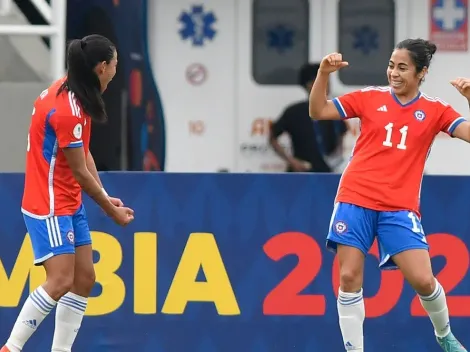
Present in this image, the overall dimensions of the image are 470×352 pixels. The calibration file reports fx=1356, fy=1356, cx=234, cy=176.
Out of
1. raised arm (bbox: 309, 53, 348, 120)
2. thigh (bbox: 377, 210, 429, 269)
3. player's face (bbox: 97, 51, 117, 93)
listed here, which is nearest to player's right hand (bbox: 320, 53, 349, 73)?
raised arm (bbox: 309, 53, 348, 120)

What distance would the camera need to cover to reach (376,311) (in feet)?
26.9

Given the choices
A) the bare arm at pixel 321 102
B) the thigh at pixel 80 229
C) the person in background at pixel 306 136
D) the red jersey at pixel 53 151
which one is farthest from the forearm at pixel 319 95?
the person in background at pixel 306 136

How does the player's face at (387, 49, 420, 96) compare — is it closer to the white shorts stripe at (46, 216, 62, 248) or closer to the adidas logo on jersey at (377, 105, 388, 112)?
the adidas logo on jersey at (377, 105, 388, 112)

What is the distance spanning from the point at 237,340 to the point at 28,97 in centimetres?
252

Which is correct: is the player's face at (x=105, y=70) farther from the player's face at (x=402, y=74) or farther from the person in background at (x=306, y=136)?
the person in background at (x=306, y=136)

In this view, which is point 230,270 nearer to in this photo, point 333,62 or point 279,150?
point 333,62

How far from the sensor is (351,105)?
7.27m

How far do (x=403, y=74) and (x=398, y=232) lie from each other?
84 cm

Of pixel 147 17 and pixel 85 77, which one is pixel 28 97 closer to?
pixel 147 17

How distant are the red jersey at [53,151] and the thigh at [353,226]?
138cm

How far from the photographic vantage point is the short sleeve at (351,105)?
7.26 metres

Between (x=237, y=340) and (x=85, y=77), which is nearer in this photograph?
(x=85, y=77)

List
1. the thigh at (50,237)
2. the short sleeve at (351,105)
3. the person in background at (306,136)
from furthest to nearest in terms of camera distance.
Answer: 1. the person in background at (306,136)
2. the short sleeve at (351,105)
3. the thigh at (50,237)

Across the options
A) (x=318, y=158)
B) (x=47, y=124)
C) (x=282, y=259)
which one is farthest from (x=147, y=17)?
(x=47, y=124)
